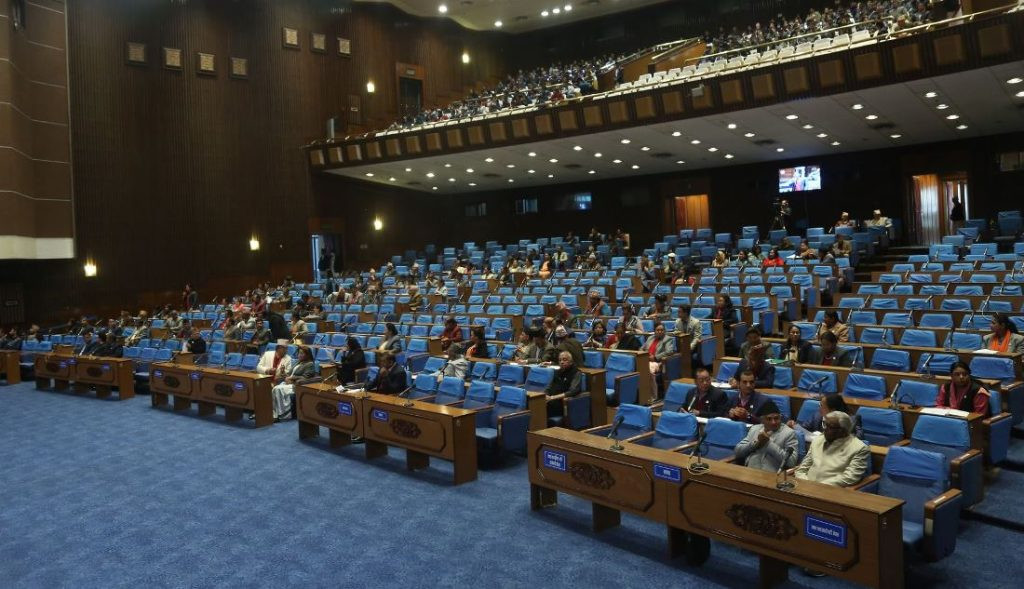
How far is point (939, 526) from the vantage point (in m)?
3.71

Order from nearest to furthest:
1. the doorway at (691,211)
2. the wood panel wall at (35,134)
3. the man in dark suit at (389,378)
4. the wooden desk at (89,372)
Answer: the man in dark suit at (389,378) → the wooden desk at (89,372) → the wood panel wall at (35,134) → the doorway at (691,211)

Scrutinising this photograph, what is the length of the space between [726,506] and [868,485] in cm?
87

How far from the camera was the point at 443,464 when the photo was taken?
6504 mm

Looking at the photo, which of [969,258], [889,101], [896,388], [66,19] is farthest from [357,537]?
[66,19]

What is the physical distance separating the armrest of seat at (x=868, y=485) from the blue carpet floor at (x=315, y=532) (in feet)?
1.42

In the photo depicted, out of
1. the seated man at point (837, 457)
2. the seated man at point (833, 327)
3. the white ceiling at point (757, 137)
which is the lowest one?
the seated man at point (837, 457)

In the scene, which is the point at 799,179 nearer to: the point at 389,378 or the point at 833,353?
the point at 833,353

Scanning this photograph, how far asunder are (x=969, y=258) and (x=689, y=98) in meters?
5.47

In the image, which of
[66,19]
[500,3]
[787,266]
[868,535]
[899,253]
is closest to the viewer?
[868,535]

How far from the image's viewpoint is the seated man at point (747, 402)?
17.9 ft

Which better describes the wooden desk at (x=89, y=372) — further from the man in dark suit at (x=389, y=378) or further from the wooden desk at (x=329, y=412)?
the man in dark suit at (x=389, y=378)

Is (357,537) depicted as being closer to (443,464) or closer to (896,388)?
(443,464)

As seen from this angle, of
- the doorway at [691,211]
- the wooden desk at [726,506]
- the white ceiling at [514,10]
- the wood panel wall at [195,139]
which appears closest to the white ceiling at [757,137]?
the doorway at [691,211]

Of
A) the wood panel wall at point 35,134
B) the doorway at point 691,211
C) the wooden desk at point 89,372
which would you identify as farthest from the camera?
the doorway at point 691,211
